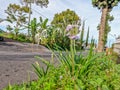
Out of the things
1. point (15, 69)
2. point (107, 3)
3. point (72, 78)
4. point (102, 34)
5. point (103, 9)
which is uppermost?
point (107, 3)

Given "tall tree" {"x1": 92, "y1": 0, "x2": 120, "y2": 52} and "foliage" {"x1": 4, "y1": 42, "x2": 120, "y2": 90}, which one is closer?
"foliage" {"x1": 4, "y1": 42, "x2": 120, "y2": 90}

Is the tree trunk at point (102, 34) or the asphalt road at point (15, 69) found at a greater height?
the tree trunk at point (102, 34)

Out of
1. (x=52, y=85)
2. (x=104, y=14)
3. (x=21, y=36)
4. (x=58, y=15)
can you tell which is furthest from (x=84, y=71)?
(x=58, y=15)

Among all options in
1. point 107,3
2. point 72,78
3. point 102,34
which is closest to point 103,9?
point 107,3

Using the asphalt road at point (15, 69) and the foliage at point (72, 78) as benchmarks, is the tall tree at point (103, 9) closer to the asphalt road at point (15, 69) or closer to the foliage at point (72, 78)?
the asphalt road at point (15, 69)

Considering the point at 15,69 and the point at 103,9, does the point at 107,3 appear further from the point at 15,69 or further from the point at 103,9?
the point at 15,69

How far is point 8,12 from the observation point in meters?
59.6

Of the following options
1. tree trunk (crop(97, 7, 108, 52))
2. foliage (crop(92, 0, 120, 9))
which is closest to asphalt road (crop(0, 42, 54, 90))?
tree trunk (crop(97, 7, 108, 52))

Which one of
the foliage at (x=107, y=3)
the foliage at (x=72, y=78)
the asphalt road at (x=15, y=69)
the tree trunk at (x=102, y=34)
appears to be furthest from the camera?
the foliage at (x=107, y=3)

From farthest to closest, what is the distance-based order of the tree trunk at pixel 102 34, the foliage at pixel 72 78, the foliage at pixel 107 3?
the foliage at pixel 107 3
the tree trunk at pixel 102 34
the foliage at pixel 72 78

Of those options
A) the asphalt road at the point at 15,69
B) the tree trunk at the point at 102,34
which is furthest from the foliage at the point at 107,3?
the asphalt road at the point at 15,69

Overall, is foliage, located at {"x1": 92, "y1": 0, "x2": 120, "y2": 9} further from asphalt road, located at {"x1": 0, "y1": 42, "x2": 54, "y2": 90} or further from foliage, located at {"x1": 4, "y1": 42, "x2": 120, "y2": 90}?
foliage, located at {"x1": 4, "y1": 42, "x2": 120, "y2": 90}

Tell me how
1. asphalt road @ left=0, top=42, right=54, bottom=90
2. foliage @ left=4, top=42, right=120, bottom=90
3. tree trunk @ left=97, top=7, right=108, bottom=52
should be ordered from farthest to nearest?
1. tree trunk @ left=97, top=7, right=108, bottom=52
2. asphalt road @ left=0, top=42, right=54, bottom=90
3. foliage @ left=4, top=42, right=120, bottom=90

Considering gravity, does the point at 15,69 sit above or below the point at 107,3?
below
